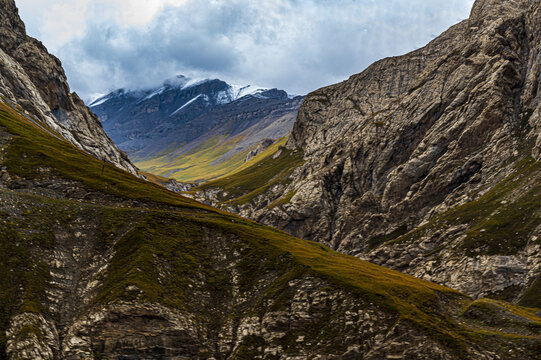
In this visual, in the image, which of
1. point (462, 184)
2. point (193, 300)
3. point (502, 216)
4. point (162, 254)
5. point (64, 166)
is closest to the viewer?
point (193, 300)

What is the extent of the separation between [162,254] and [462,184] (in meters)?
126

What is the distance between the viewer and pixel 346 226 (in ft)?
582

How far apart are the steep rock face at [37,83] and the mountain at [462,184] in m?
105

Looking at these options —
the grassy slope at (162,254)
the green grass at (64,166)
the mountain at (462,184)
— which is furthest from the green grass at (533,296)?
the green grass at (64,166)

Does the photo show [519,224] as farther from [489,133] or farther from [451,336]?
[451,336]

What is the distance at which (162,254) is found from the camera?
2413 inches

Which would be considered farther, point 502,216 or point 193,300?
point 502,216

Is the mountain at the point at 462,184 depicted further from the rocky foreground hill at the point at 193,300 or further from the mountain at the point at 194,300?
the rocky foreground hill at the point at 193,300

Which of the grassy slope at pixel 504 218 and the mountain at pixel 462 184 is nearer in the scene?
the grassy slope at pixel 504 218

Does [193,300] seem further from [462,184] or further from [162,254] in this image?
[462,184]

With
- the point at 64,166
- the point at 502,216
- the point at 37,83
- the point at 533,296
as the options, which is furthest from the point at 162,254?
the point at 37,83

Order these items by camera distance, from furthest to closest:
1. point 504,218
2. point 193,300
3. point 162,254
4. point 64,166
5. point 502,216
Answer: point 502,216
point 504,218
point 64,166
point 162,254
point 193,300

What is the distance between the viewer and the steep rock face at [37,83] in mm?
156250

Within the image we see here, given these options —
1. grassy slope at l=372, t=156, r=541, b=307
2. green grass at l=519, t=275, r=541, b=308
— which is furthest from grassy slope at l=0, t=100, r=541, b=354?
grassy slope at l=372, t=156, r=541, b=307
